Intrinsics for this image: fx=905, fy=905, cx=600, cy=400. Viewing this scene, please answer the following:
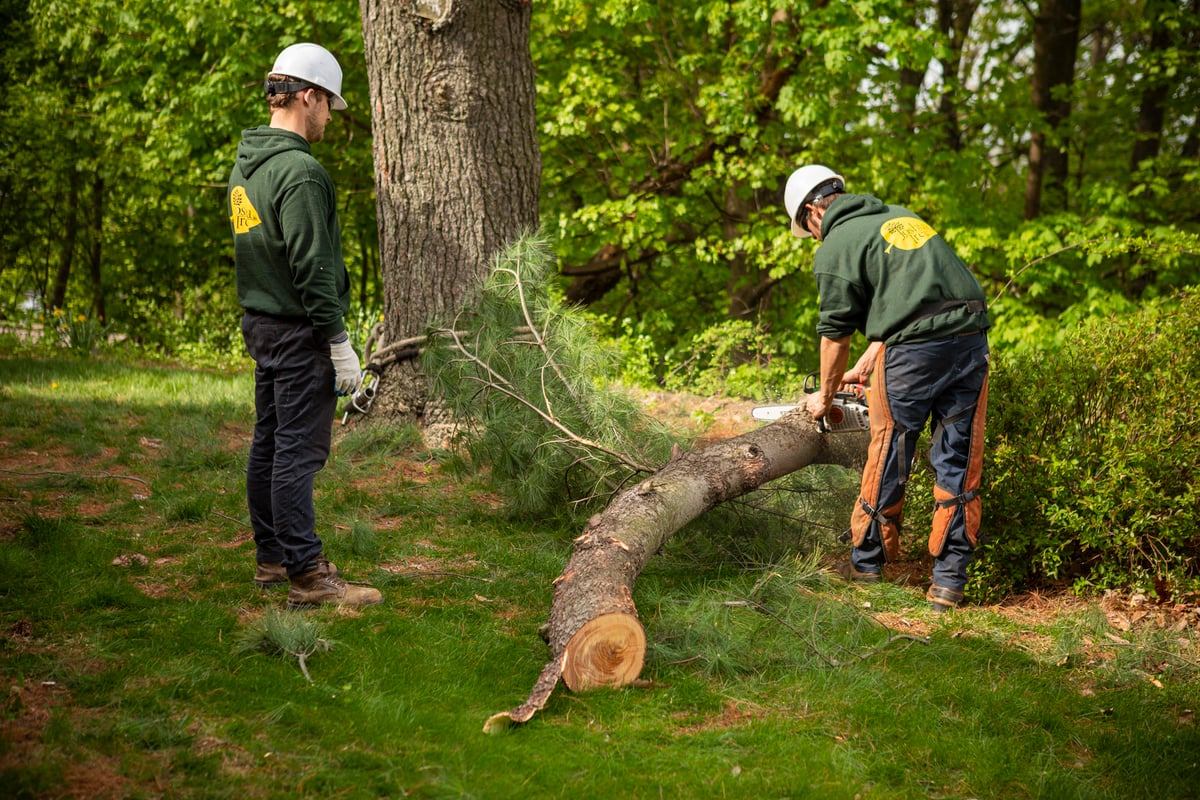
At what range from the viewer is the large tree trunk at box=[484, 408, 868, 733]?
9.50 feet

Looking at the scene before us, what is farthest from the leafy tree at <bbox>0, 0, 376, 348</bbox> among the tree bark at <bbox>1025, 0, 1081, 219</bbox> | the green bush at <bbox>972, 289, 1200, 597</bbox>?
the tree bark at <bbox>1025, 0, 1081, 219</bbox>

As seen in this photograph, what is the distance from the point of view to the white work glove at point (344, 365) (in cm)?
342

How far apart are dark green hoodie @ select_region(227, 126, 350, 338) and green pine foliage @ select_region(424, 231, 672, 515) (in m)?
1.34

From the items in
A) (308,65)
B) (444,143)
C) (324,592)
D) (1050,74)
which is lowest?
(324,592)

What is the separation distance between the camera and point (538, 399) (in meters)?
4.57

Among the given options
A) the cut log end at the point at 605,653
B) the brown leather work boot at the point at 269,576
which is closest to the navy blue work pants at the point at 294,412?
the brown leather work boot at the point at 269,576

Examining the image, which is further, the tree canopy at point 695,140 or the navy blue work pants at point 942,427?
the tree canopy at point 695,140

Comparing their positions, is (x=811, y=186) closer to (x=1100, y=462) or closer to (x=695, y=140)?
(x=1100, y=462)

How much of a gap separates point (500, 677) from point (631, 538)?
30.5 inches

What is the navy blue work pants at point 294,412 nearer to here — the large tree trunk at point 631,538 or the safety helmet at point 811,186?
the large tree trunk at point 631,538

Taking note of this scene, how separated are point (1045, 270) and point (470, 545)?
7628 millimetres

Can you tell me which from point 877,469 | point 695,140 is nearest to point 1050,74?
point 695,140

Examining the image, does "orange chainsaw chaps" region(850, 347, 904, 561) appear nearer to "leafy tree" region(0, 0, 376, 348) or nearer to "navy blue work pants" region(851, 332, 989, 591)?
"navy blue work pants" region(851, 332, 989, 591)

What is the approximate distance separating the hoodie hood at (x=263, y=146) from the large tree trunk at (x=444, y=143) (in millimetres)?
2098
